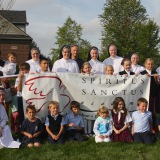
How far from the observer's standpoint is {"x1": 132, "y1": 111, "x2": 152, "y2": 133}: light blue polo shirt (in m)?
8.46

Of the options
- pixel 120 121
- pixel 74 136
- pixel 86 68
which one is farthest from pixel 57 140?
pixel 86 68

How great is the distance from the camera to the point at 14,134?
8.87 m

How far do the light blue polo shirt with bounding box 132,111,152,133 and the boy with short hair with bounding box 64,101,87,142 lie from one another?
1208mm

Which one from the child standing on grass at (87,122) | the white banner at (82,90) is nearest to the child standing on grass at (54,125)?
the white banner at (82,90)

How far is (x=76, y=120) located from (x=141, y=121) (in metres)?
1.51

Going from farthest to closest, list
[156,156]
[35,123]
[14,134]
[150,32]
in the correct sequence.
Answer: [150,32] < [14,134] < [35,123] < [156,156]

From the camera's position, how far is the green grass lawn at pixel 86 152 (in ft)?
23.4

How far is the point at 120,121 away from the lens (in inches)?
337

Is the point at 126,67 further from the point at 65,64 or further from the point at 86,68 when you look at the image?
A: the point at 65,64

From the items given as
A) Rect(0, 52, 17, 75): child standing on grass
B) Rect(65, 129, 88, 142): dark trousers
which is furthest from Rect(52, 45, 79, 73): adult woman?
Rect(65, 129, 88, 142): dark trousers

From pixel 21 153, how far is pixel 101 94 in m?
2.80

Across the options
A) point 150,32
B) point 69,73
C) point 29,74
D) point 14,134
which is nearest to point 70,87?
point 69,73

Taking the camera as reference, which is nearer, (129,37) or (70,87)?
(70,87)

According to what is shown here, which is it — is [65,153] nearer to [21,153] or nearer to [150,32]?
[21,153]
